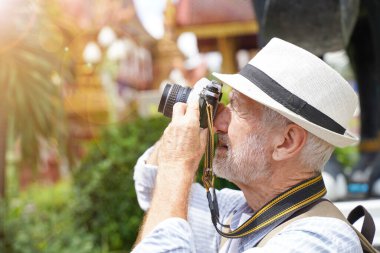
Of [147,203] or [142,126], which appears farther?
[142,126]

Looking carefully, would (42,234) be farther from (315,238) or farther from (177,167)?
(315,238)

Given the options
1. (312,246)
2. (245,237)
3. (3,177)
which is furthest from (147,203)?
(3,177)

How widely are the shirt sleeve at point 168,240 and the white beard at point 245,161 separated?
24 cm

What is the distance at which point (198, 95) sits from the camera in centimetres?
155

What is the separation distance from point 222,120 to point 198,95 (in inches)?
5.2

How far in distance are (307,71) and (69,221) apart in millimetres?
4445

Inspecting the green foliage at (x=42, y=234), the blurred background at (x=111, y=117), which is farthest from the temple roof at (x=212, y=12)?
the green foliage at (x=42, y=234)

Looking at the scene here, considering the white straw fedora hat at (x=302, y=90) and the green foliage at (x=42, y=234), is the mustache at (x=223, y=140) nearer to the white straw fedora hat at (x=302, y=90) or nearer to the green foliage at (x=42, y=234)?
the white straw fedora hat at (x=302, y=90)

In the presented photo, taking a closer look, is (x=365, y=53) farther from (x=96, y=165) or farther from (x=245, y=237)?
(x=245, y=237)

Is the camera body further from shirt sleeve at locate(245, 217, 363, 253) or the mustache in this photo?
shirt sleeve at locate(245, 217, 363, 253)

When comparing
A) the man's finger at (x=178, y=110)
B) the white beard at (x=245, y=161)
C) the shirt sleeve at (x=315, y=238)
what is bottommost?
the shirt sleeve at (x=315, y=238)

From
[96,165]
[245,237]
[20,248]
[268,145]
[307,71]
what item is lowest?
[20,248]

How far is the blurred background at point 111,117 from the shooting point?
106 inches

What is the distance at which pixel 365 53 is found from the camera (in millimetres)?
4547
